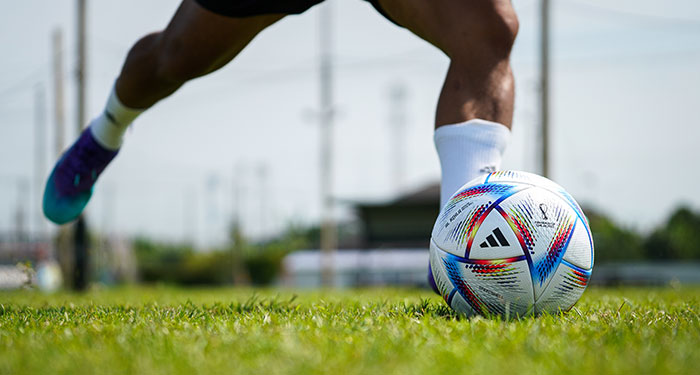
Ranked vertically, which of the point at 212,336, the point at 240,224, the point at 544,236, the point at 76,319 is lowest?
Answer: the point at 240,224

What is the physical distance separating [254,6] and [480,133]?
1.18 meters

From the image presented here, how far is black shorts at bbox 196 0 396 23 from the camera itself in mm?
3129

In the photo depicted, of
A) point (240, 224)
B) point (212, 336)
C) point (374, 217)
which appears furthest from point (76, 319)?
point (240, 224)

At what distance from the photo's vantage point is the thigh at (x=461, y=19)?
284cm

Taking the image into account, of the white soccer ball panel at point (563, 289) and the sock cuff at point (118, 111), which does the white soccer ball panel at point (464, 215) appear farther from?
the sock cuff at point (118, 111)

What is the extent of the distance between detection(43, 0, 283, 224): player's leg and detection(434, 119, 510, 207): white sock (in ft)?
3.52

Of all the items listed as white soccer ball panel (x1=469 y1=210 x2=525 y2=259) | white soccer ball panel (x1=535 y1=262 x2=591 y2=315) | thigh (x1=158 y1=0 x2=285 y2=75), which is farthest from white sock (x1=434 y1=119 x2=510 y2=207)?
thigh (x1=158 y1=0 x2=285 y2=75)

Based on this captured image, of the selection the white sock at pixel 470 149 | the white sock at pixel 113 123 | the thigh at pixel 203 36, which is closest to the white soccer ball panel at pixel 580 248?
the white sock at pixel 470 149

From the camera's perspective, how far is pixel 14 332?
2.31 meters

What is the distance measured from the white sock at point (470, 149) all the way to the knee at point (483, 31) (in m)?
0.29

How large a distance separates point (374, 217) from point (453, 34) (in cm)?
2729

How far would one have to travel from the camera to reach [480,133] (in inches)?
113

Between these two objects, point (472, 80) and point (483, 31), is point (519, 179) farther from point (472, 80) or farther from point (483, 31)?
point (483, 31)

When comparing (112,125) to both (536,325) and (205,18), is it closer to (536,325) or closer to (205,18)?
(205,18)
